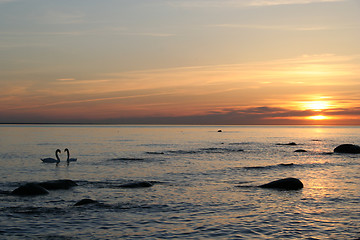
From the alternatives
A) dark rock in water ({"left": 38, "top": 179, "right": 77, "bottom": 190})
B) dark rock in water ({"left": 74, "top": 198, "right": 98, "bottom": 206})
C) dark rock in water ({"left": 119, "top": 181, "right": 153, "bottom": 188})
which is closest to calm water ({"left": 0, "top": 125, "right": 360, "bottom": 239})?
dark rock in water ({"left": 74, "top": 198, "right": 98, "bottom": 206})

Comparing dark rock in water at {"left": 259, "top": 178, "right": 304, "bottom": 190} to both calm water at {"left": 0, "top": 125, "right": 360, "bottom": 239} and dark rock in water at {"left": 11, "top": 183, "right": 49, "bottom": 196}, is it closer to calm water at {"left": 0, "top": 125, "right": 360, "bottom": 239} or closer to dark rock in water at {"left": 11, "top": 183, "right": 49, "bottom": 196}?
calm water at {"left": 0, "top": 125, "right": 360, "bottom": 239}

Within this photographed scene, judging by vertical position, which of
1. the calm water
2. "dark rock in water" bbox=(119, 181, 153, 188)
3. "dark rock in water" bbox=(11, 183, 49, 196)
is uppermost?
"dark rock in water" bbox=(11, 183, 49, 196)

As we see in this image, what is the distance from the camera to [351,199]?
2298cm

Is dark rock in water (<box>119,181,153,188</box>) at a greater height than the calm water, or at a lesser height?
greater

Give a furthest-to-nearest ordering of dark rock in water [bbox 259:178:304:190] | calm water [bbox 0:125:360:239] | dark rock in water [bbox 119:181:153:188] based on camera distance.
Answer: dark rock in water [bbox 119:181:153:188] → dark rock in water [bbox 259:178:304:190] → calm water [bbox 0:125:360:239]

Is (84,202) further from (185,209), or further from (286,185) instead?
(286,185)

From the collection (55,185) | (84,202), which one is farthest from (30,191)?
(84,202)

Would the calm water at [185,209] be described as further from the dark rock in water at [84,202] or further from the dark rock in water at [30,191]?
the dark rock in water at [30,191]

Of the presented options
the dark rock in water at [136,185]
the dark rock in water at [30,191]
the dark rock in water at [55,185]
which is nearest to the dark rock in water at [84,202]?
the dark rock in water at [30,191]

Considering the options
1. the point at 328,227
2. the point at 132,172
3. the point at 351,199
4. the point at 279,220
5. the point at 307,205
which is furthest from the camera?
the point at 132,172

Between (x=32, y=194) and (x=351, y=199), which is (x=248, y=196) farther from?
(x=32, y=194)

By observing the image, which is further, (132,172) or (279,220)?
(132,172)

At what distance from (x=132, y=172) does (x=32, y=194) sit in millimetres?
13396

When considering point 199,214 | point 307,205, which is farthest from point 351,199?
point 199,214
